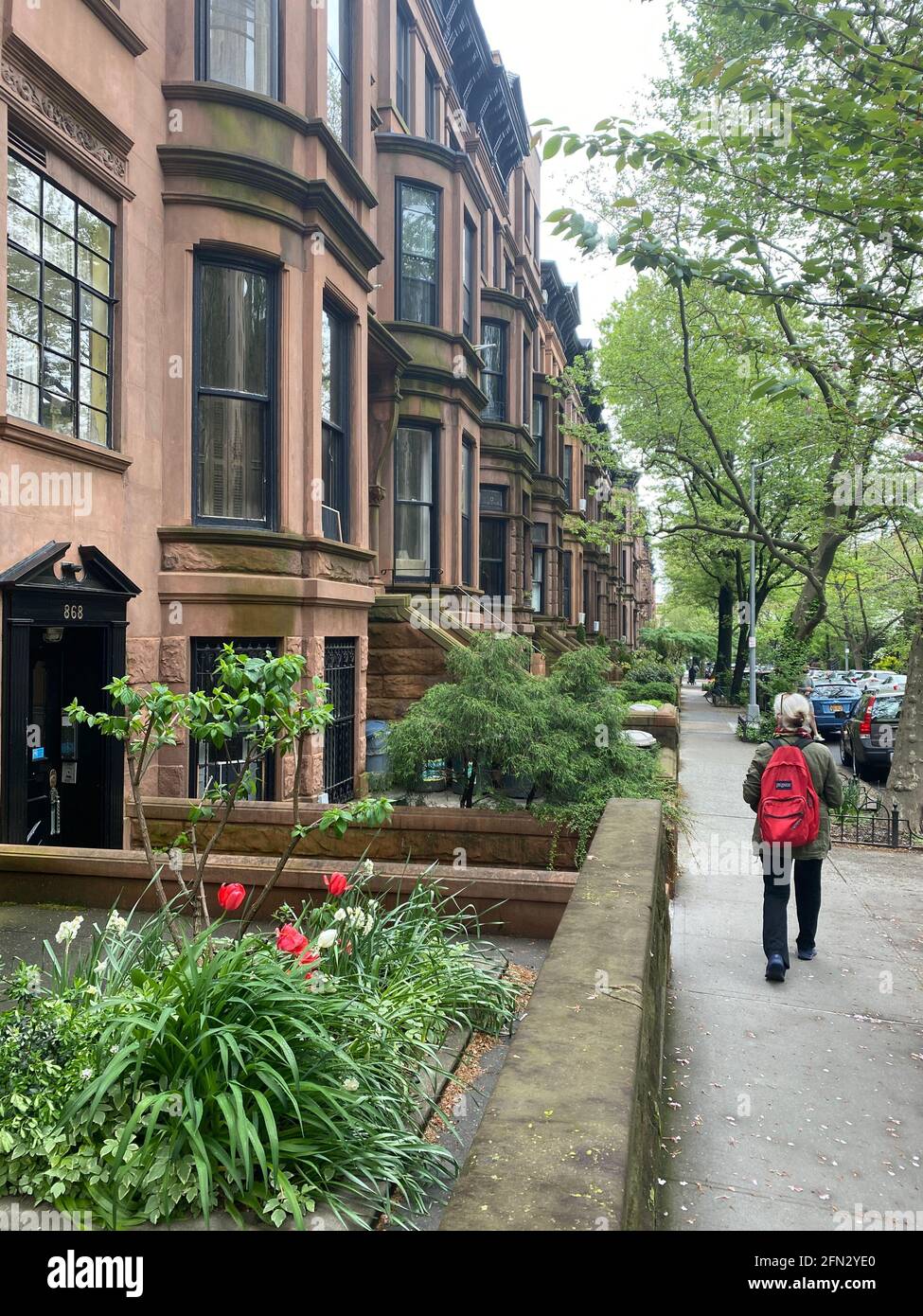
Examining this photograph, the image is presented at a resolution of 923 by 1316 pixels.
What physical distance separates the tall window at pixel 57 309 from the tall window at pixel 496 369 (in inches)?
630

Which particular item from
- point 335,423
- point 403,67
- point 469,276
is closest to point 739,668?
point 469,276

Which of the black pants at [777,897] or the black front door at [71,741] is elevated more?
the black front door at [71,741]

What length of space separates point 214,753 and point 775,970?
604 centimetres

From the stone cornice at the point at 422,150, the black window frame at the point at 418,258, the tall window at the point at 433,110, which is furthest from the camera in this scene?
the tall window at the point at 433,110

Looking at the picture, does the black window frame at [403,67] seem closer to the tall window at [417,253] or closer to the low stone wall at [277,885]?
the tall window at [417,253]

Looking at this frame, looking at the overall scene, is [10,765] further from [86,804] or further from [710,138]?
[710,138]

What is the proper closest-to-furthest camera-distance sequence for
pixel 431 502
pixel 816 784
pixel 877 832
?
pixel 816 784 → pixel 877 832 → pixel 431 502

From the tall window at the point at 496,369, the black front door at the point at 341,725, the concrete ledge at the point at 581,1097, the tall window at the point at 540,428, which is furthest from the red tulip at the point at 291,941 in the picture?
the tall window at the point at 540,428

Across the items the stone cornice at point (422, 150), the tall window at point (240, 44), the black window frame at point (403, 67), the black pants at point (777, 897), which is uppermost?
the black window frame at point (403, 67)

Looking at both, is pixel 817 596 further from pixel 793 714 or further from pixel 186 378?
pixel 186 378

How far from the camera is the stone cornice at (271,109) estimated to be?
31.2 feet

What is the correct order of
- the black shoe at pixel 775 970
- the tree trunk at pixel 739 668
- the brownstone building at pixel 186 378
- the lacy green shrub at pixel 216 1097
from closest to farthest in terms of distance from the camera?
1. the lacy green shrub at pixel 216 1097
2. the black shoe at pixel 775 970
3. the brownstone building at pixel 186 378
4. the tree trunk at pixel 739 668

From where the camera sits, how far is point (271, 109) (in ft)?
32.8

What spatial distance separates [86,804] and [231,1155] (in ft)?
20.8
